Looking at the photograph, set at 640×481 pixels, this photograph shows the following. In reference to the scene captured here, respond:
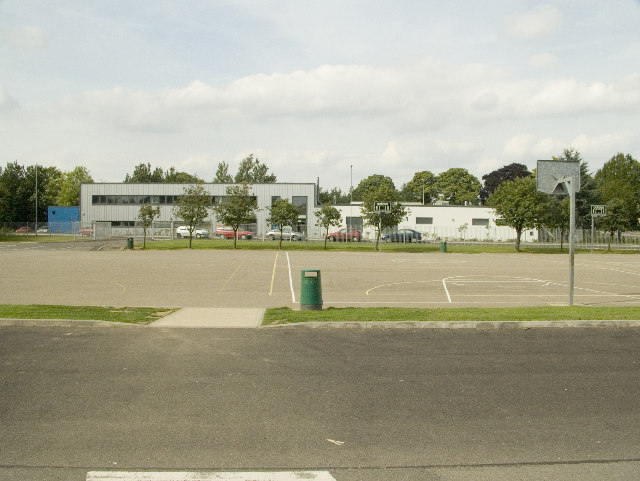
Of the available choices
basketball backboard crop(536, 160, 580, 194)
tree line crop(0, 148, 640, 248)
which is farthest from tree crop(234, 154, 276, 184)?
basketball backboard crop(536, 160, 580, 194)

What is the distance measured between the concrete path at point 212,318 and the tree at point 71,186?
97.1m

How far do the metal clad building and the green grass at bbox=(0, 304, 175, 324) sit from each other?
2321 inches

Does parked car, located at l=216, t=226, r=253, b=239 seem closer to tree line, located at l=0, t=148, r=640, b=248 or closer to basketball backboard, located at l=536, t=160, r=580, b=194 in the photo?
tree line, located at l=0, t=148, r=640, b=248

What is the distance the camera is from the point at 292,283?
932 inches

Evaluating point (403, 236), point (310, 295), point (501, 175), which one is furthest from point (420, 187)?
point (310, 295)

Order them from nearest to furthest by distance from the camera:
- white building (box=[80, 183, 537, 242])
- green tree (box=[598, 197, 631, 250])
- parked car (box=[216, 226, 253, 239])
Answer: green tree (box=[598, 197, 631, 250]) → parked car (box=[216, 226, 253, 239]) → white building (box=[80, 183, 537, 242])

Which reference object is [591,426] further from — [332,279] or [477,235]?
[477,235]

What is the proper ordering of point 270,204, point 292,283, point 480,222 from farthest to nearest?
point 270,204
point 480,222
point 292,283

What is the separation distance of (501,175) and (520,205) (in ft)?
205

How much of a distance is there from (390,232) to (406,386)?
61311 mm

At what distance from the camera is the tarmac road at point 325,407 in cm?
508

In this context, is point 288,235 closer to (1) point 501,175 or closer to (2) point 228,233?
(2) point 228,233

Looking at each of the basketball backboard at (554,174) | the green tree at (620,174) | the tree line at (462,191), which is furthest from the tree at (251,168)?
the basketball backboard at (554,174)

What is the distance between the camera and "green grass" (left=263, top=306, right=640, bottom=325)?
1235cm
